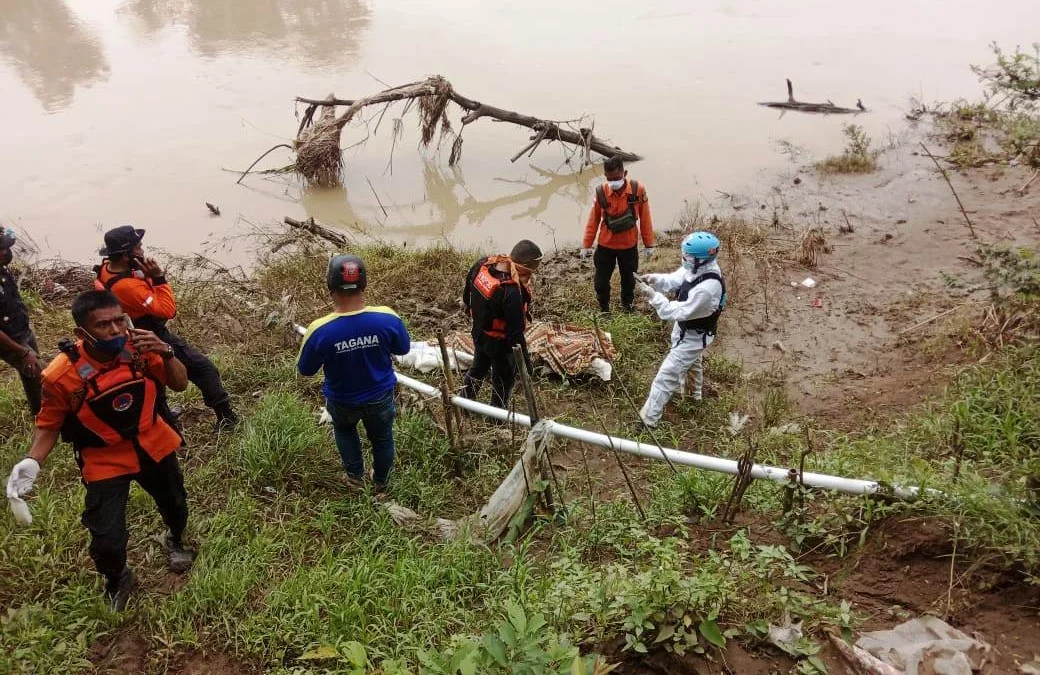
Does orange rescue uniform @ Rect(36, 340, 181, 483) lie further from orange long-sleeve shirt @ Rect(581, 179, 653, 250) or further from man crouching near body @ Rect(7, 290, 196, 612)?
orange long-sleeve shirt @ Rect(581, 179, 653, 250)

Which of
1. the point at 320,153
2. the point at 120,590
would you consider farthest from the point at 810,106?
the point at 120,590

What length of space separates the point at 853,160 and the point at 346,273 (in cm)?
933

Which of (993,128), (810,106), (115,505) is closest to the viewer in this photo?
(115,505)

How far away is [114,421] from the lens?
9.95 ft

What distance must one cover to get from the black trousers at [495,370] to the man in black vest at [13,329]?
9.47 ft

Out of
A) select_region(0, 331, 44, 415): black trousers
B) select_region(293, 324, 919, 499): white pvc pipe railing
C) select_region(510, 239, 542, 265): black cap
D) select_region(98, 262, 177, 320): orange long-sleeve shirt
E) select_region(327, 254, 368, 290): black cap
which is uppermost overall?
select_region(327, 254, 368, 290): black cap

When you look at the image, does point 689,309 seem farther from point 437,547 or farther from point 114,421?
point 114,421

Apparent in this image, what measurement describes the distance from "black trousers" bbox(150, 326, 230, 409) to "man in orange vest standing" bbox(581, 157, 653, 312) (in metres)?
3.67

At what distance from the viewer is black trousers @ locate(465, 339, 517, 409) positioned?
482cm

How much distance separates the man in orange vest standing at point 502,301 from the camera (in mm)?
4449

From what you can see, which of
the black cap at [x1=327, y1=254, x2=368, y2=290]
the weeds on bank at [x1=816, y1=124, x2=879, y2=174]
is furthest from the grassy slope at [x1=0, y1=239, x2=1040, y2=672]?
the weeds on bank at [x1=816, y1=124, x2=879, y2=174]

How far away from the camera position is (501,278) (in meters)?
4.45

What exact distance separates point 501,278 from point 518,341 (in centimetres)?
47

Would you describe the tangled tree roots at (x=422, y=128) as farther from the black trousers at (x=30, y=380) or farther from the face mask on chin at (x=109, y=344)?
the face mask on chin at (x=109, y=344)
